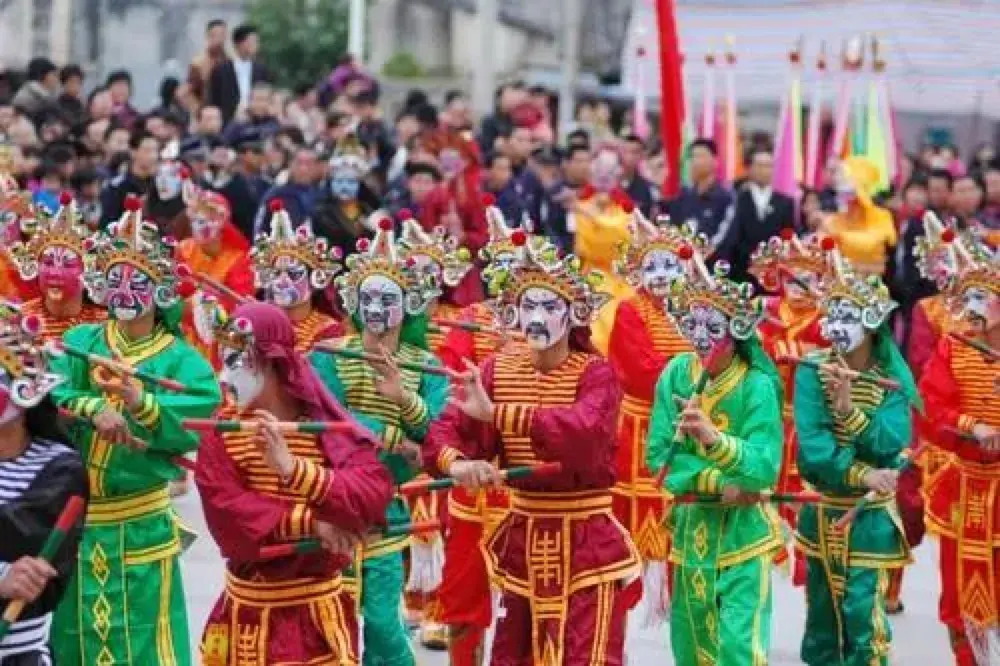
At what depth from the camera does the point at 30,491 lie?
714cm

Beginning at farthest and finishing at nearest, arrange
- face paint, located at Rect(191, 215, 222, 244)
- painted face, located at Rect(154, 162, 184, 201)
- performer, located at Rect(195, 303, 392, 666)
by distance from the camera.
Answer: painted face, located at Rect(154, 162, 184, 201)
face paint, located at Rect(191, 215, 222, 244)
performer, located at Rect(195, 303, 392, 666)

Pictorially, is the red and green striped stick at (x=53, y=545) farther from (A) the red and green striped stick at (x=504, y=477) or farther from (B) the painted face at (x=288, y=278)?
(B) the painted face at (x=288, y=278)

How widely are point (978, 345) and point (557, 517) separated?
2.30 m

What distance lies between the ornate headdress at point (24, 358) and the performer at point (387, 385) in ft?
7.29

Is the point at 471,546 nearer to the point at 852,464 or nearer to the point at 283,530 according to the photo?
the point at 852,464

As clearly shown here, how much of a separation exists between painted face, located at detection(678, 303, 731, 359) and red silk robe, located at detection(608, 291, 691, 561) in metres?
1.76

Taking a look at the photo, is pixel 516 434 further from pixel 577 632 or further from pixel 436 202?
pixel 436 202

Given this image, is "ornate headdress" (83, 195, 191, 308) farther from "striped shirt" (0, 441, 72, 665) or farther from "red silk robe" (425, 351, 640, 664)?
"striped shirt" (0, 441, 72, 665)

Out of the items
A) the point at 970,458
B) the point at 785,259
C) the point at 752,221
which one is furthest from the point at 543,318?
the point at 752,221

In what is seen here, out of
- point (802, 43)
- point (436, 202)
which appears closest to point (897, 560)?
point (436, 202)

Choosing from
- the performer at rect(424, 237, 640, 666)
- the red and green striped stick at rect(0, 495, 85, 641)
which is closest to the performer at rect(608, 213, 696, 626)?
the performer at rect(424, 237, 640, 666)

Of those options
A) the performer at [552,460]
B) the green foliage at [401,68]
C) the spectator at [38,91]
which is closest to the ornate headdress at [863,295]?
the performer at [552,460]

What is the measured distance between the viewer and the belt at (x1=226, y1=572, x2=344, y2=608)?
26.6 feet

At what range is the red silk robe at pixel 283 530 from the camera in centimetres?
793
